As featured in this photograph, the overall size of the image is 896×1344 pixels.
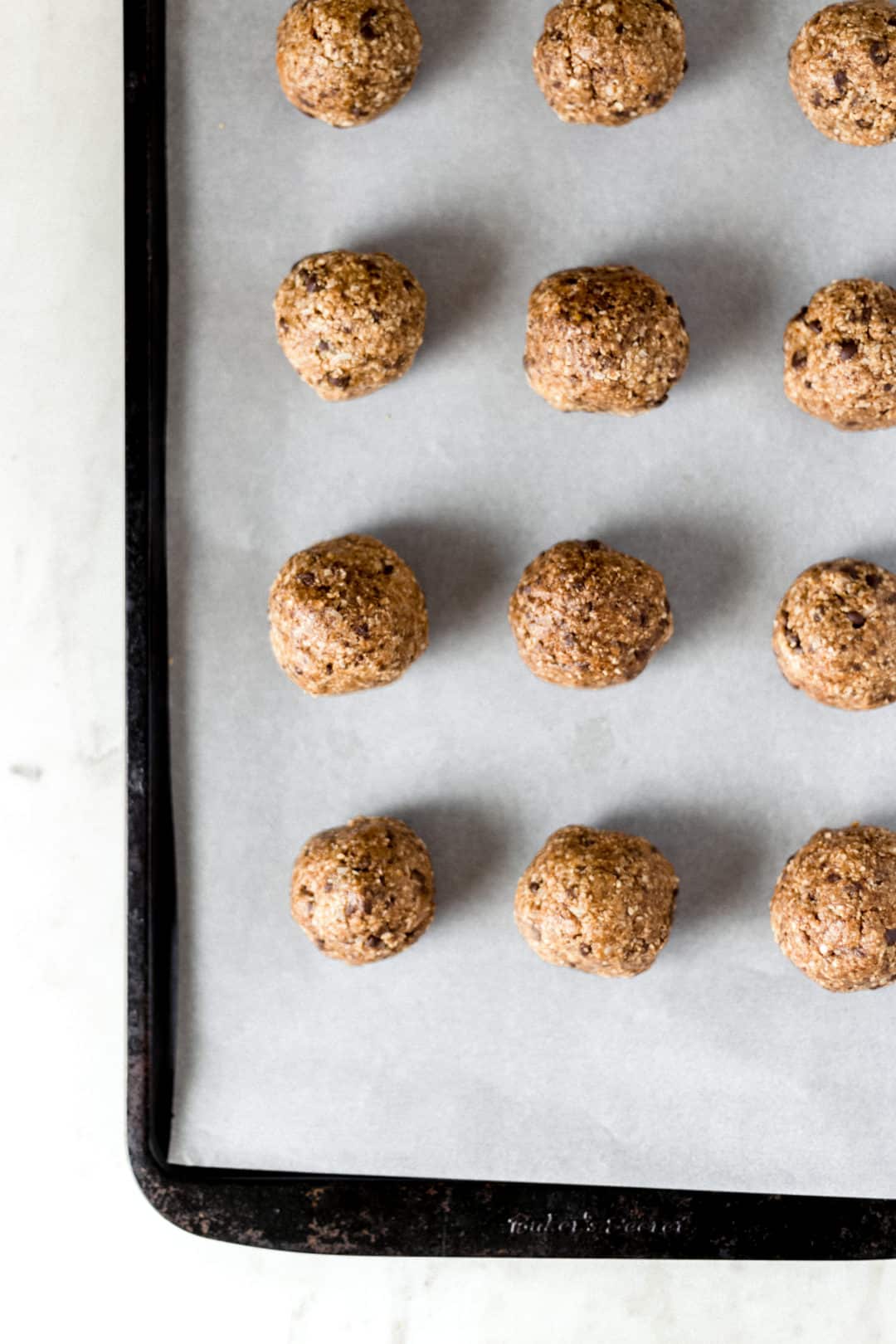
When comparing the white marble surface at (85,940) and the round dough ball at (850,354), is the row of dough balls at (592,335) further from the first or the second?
the white marble surface at (85,940)

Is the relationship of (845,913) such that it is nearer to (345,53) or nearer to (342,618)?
(342,618)

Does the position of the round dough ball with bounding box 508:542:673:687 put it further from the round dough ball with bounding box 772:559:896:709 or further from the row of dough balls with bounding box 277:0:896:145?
the row of dough balls with bounding box 277:0:896:145

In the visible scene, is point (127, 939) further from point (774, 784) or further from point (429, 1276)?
point (774, 784)

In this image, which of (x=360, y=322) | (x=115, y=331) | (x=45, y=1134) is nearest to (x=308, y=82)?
(x=360, y=322)

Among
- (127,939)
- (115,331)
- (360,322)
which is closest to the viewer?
(360,322)

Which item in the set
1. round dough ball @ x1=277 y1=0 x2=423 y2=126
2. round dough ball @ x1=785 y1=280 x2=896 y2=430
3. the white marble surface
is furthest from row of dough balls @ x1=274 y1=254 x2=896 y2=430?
the white marble surface
